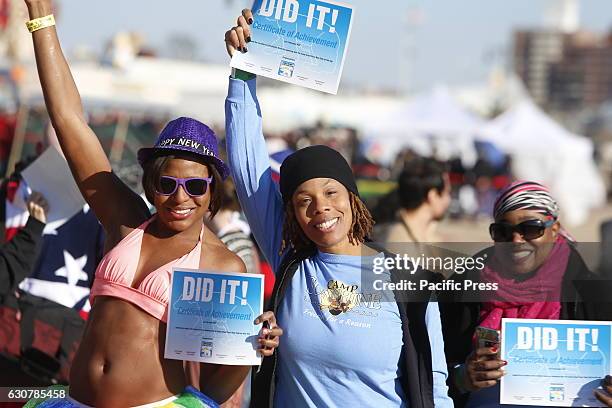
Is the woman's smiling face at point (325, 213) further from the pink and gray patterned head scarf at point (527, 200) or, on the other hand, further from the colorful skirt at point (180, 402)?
the pink and gray patterned head scarf at point (527, 200)

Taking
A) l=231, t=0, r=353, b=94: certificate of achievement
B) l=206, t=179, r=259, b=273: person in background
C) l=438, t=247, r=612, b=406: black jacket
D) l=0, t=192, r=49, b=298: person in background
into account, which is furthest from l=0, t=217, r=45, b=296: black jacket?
l=438, t=247, r=612, b=406: black jacket

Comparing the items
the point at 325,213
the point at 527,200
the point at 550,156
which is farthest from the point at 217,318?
the point at 550,156

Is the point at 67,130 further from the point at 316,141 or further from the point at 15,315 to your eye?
the point at 316,141

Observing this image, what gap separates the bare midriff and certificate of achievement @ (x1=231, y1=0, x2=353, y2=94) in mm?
941

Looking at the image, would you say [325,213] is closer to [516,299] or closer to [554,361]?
[516,299]

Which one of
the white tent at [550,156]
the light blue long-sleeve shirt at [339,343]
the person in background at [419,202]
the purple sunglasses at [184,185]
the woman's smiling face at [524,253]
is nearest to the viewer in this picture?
the light blue long-sleeve shirt at [339,343]

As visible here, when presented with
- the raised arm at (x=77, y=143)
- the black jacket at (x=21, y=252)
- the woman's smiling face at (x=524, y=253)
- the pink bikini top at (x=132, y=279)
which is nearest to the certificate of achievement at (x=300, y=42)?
the raised arm at (x=77, y=143)

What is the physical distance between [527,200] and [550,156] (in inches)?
903

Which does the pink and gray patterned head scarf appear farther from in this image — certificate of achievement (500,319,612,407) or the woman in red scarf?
certificate of achievement (500,319,612,407)

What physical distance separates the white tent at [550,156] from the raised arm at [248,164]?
74.1 feet

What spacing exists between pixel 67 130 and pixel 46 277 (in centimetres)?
166

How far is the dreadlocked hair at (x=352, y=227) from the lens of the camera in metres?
3.53

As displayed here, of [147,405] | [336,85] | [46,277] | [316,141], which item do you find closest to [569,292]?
[336,85]

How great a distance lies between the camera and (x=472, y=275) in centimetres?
378
